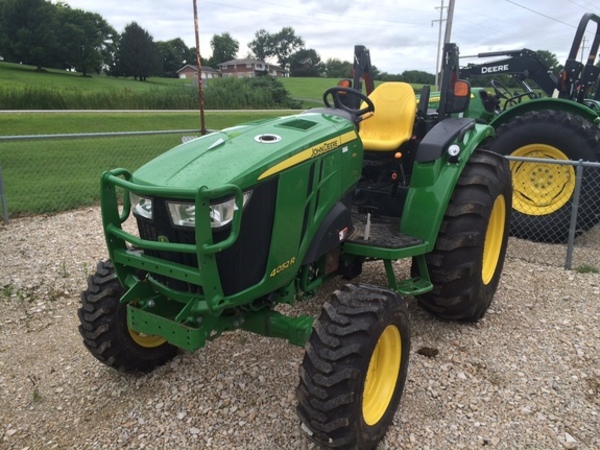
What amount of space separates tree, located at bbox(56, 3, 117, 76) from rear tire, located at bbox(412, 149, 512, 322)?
55.2 m

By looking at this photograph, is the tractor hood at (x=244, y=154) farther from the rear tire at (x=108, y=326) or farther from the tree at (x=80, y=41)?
the tree at (x=80, y=41)

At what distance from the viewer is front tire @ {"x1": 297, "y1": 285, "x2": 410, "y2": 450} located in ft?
7.52

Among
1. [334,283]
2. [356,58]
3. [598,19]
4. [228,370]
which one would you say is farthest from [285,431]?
[598,19]

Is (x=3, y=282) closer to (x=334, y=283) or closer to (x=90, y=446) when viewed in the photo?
(x=90, y=446)

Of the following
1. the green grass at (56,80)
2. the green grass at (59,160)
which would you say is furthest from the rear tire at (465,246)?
the green grass at (56,80)

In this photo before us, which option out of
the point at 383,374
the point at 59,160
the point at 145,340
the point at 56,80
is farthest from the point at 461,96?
the point at 56,80

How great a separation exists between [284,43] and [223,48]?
46.1 feet

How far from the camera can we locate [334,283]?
4.50 meters

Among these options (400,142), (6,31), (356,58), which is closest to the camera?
(400,142)

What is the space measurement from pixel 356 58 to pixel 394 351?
2763 millimetres

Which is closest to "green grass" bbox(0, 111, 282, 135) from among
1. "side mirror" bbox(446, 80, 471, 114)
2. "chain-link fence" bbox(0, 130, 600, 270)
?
"chain-link fence" bbox(0, 130, 600, 270)

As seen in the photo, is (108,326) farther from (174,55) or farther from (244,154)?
(174,55)

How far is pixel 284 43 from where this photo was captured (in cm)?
9050

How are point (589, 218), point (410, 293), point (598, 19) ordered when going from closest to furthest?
point (410, 293) → point (589, 218) → point (598, 19)
